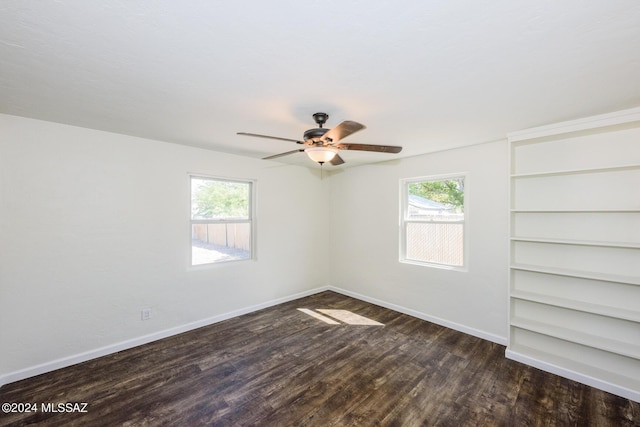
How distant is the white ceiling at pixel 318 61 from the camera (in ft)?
3.80

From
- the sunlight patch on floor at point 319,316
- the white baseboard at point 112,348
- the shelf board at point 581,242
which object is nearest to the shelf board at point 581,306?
the shelf board at point 581,242

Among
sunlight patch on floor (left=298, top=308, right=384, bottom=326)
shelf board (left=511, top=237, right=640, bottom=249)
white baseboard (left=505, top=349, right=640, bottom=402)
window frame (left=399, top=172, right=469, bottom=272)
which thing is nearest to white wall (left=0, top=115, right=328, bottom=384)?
sunlight patch on floor (left=298, top=308, right=384, bottom=326)

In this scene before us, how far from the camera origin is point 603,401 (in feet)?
7.15

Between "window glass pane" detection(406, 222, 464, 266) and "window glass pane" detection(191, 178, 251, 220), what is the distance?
2632mm

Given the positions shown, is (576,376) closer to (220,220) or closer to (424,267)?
(424,267)

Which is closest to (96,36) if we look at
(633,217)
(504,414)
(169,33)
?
(169,33)

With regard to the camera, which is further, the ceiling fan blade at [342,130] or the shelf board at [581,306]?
the shelf board at [581,306]

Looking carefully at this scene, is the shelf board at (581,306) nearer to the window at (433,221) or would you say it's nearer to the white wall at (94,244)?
the window at (433,221)

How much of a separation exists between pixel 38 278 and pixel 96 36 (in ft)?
8.16

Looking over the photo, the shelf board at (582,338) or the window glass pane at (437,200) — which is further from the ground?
the window glass pane at (437,200)

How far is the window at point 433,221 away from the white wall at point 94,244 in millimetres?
2526

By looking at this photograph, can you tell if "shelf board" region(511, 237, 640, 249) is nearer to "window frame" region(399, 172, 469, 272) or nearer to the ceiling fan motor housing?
"window frame" region(399, 172, 469, 272)

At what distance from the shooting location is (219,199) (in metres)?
3.84

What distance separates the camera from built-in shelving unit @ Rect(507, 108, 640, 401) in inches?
92.4
